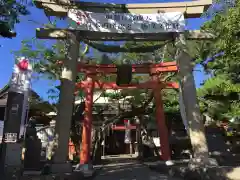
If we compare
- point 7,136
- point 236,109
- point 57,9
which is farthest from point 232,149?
point 7,136

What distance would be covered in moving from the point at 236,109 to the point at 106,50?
650cm

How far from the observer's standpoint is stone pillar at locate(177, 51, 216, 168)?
8414mm

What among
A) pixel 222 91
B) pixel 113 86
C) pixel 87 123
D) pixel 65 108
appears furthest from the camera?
pixel 113 86

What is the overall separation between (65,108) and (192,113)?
443 cm

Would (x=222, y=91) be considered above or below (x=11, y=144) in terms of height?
above

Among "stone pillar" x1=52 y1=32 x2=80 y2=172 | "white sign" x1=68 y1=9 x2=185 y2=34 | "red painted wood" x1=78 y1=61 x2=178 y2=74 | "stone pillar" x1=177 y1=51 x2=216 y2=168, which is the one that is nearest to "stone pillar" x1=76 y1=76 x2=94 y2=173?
"red painted wood" x1=78 y1=61 x2=178 y2=74

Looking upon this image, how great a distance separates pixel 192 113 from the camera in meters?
8.89

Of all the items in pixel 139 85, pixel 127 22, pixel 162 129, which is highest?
pixel 127 22

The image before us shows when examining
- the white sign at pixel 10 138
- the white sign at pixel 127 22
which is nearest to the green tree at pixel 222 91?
the white sign at pixel 127 22

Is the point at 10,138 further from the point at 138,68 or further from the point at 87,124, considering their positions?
the point at 138,68

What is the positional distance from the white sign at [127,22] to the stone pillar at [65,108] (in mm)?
705

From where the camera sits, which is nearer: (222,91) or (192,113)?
(192,113)

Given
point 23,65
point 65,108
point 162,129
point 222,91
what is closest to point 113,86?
point 162,129

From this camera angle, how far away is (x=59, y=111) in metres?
8.39
